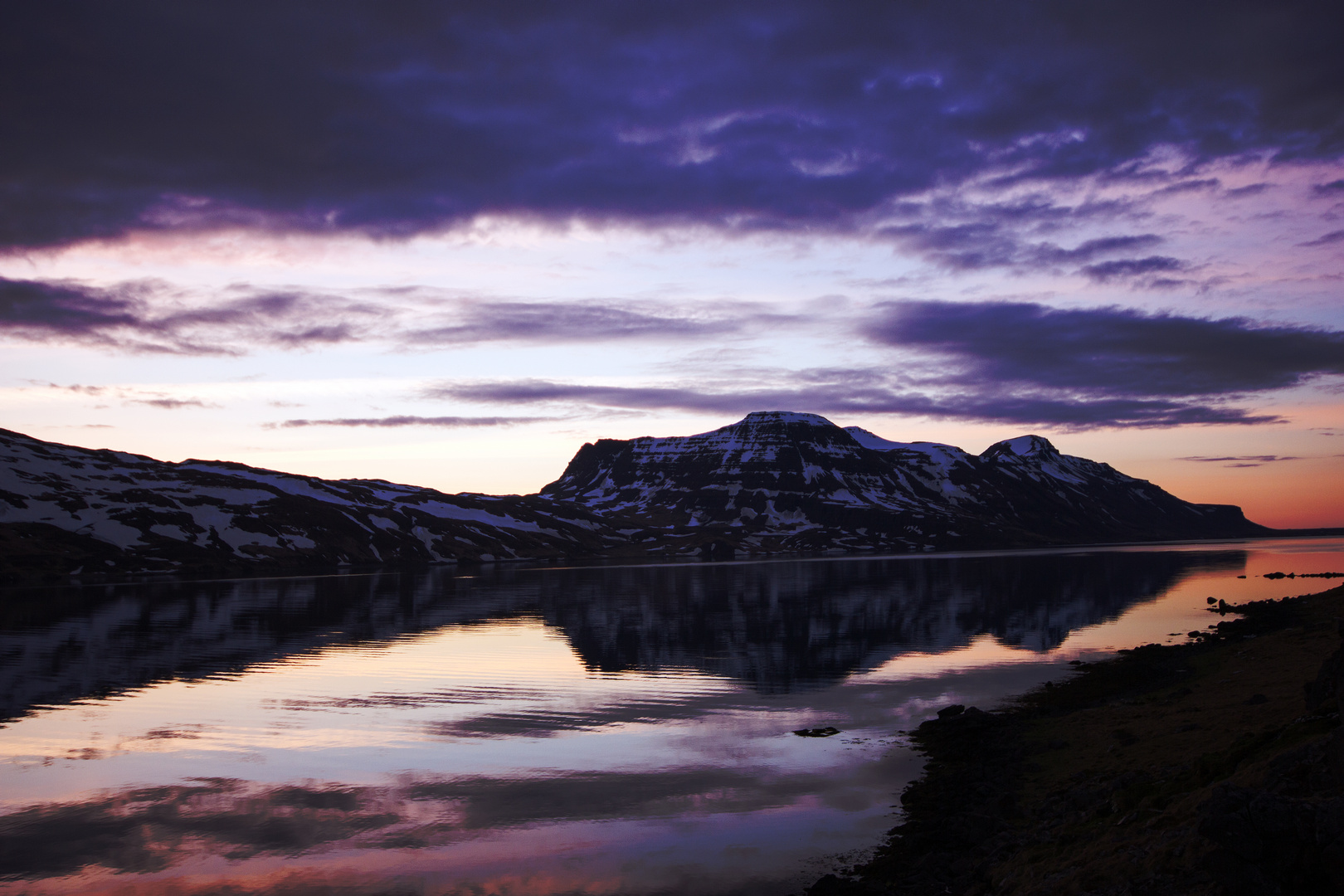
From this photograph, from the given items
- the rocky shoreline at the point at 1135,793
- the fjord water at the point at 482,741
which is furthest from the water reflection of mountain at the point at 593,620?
the rocky shoreline at the point at 1135,793

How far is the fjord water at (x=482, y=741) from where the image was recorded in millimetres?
25484

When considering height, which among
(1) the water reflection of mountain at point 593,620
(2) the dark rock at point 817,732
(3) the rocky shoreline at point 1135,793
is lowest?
(1) the water reflection of mountain at point 593,620

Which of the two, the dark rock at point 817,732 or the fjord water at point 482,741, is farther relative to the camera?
the dark rock at point 817,732

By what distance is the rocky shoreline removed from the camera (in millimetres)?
15867

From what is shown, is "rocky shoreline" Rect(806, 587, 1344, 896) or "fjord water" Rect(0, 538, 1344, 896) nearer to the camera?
"rocky shoreline" Rect(806, 587, 1344, 896)

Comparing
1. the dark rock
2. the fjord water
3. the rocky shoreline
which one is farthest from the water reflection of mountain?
the rocky shoreline

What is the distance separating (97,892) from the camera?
2341cm

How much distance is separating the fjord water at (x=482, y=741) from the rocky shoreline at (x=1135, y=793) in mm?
2434

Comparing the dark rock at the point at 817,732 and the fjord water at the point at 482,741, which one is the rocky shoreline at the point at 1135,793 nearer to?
the fjord water at the point at 482,741

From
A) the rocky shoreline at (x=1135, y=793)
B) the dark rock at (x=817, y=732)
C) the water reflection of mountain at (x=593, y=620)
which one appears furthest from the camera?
the water reflection of mountain at (x=593, y=620)

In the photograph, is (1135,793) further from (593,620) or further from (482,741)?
(593,620)

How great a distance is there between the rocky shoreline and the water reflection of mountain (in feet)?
64.3

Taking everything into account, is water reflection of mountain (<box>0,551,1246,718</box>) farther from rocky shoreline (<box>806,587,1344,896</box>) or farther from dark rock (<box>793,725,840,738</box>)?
rocky shoreline (<box>806,587,1344,896</box>)

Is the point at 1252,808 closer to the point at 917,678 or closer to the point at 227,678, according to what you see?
the point at 917,678
